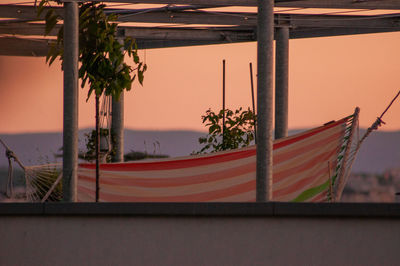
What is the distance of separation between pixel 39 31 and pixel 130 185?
3840 mm

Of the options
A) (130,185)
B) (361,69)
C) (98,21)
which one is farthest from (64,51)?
(361,69)

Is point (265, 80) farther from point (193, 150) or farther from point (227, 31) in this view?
point (193, 150)

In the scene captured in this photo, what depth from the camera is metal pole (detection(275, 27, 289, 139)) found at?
1255 centimetres

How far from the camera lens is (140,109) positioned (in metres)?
14.0

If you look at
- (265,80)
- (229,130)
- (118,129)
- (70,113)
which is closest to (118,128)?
(118,129)

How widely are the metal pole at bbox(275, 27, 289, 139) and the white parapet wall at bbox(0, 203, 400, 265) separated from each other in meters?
7.13

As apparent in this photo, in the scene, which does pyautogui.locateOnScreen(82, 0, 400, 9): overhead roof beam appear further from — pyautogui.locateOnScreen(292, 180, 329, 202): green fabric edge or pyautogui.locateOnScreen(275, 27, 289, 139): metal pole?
pyautogui.locateOnScreen(292, 180, 329, 202): green fabric edge

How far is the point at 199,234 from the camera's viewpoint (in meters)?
5.60

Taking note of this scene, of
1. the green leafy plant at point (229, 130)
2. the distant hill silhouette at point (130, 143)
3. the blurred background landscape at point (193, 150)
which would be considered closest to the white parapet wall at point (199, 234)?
the blurred background landscape at point (193, 150)

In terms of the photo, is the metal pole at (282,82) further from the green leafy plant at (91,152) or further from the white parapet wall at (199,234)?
the white parapet wall at (199,234)

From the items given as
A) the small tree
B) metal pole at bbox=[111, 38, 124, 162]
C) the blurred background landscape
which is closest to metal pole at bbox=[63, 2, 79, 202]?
the small tree

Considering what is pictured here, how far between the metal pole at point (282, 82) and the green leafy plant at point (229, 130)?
20.3 inches

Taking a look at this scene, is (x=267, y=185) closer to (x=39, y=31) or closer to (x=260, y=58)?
(x=260, y=58)

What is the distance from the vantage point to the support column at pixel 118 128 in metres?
13.2
